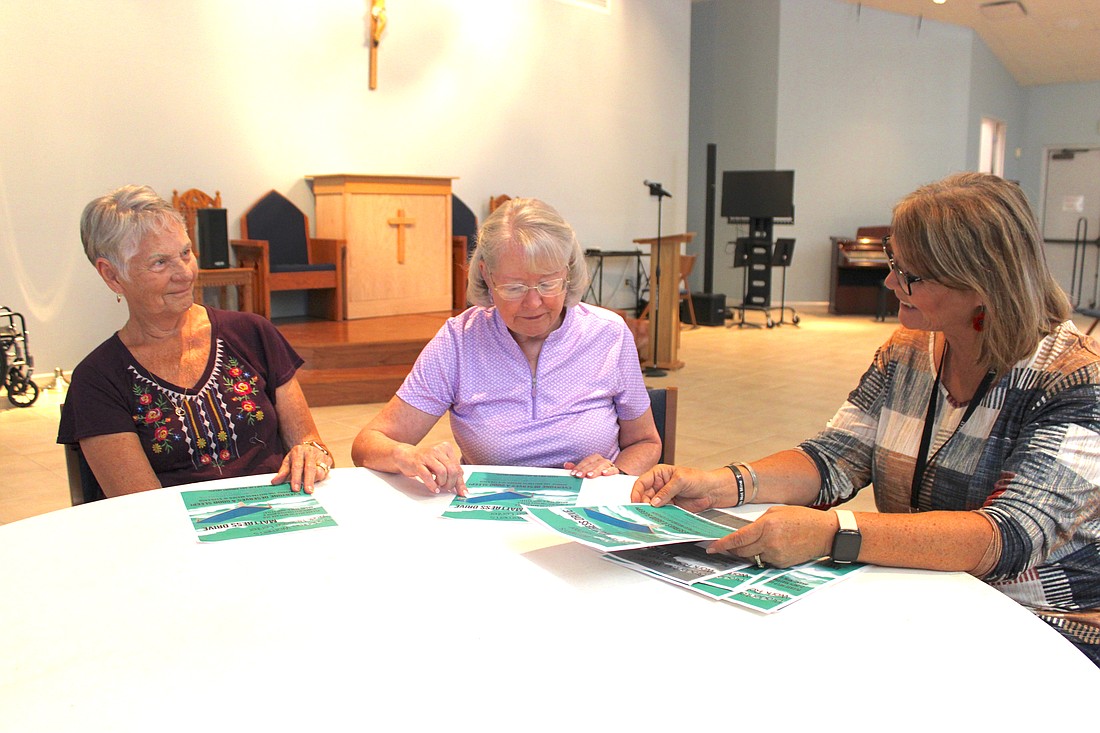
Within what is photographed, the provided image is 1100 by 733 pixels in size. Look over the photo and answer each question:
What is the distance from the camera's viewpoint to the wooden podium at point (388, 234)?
7.36 m

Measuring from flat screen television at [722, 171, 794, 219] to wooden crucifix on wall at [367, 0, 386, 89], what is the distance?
481 cm


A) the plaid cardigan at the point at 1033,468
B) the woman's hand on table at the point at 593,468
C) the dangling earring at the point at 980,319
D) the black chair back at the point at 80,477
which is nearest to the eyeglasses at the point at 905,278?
the dangling earring at the point at 980,319

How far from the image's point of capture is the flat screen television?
10.6 metres

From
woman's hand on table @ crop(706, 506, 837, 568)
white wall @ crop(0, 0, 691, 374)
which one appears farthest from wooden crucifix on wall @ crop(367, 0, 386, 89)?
woman's hand on table @ crop(706, 506, 837, 568)

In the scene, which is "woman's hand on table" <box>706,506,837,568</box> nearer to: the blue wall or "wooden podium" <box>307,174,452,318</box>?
"wooden podium" <box>307,174,452,318</box>

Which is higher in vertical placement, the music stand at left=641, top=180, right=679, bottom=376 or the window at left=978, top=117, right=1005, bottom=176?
the window at left=978, top=117, right=1005, bottom=176

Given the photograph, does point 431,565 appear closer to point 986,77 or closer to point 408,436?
point 408,436

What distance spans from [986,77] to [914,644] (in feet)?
49.1

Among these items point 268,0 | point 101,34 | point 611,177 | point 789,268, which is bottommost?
point 789,268

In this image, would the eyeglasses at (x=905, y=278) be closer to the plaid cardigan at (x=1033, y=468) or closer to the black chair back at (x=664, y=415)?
the plaid cardigan at (x=1033, y=468)

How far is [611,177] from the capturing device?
10.2m

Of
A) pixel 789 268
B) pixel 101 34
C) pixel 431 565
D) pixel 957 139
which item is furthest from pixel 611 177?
pixel 431 565

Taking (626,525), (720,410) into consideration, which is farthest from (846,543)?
(720,410)

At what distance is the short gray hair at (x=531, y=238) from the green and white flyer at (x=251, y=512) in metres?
0.70
